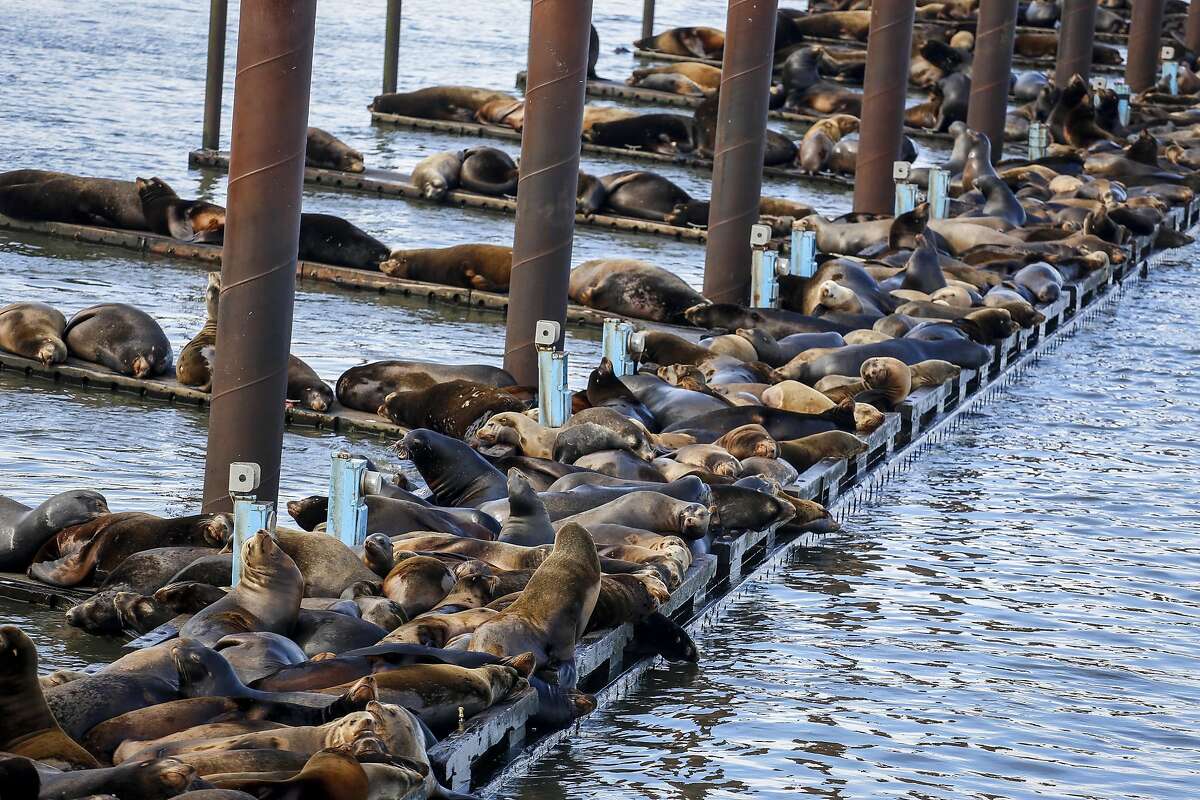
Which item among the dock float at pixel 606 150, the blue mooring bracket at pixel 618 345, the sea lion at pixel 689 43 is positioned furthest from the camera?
the sea lion at pixel 689 43

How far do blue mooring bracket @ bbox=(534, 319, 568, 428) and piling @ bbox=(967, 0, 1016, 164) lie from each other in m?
10.5

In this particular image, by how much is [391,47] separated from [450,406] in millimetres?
14065

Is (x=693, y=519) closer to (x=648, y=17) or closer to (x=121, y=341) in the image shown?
(x=121, y=341)

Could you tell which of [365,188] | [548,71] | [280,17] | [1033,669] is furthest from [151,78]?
[1033,669]

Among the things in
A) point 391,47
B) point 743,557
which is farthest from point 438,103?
point 743,557

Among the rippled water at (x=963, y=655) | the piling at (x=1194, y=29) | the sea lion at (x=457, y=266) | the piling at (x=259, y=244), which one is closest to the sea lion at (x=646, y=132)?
the sea lion at (x=457, y=266)

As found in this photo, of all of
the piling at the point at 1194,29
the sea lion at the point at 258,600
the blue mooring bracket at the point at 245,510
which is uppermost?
the piling at the point at 1194,29

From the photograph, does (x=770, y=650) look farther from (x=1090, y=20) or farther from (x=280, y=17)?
(x=1090, y=20)

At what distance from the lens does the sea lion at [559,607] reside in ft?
21.4

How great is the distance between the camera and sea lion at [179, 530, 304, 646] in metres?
Answer: 6.32

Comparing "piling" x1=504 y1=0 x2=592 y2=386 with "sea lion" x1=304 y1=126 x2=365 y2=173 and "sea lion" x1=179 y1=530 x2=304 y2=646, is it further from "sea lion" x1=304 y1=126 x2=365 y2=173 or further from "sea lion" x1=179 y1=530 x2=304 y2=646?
"sea lion" x1=304 y1=126 x2=365 y2=173

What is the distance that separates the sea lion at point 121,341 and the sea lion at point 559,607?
175 inches

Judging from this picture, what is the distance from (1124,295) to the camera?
16297 mm

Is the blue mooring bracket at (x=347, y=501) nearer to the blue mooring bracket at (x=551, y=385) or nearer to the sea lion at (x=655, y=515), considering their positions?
the sea lion at (x=655, y=515)
